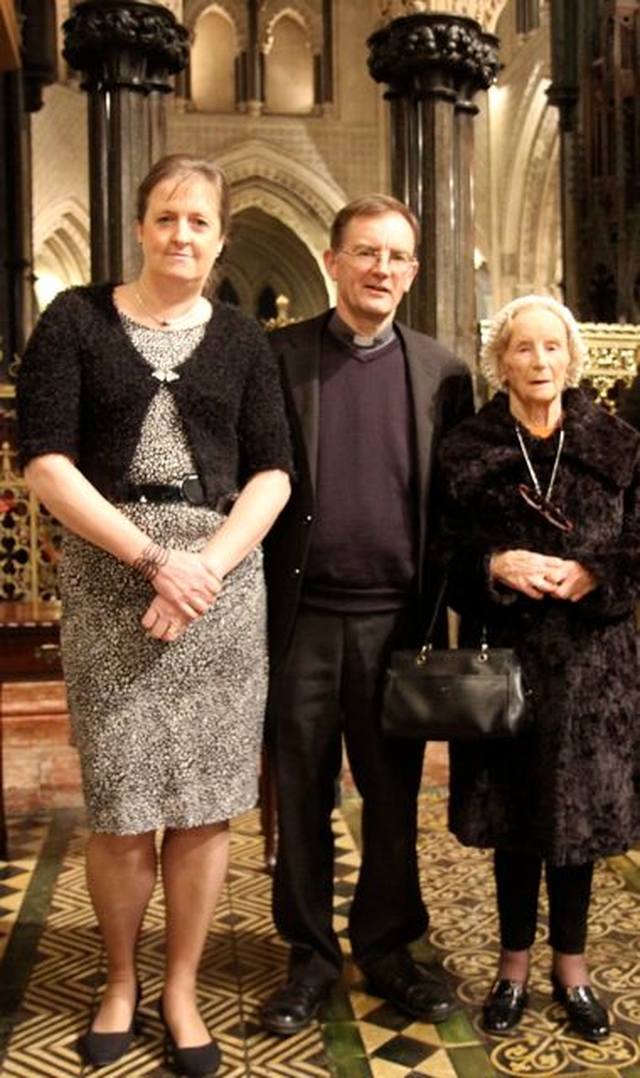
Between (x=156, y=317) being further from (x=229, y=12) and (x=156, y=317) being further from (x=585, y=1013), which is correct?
(x=229, y=12)

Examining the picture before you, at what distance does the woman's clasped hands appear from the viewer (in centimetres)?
209

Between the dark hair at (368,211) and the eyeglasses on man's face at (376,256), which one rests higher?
the dark hair at (368,211)

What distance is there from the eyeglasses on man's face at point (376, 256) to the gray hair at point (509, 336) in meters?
0.22

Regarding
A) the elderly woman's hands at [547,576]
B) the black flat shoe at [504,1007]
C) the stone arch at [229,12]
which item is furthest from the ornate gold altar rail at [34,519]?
the stone arch at [229,12]

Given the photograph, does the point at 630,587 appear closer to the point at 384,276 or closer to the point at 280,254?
the point at 384,276

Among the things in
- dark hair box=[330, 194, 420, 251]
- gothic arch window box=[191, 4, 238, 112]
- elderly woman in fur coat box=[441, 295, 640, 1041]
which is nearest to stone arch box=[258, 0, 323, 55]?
gothic arch window box=[191, 4, 238, 112]

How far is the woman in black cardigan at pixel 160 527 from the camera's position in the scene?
2141 mm

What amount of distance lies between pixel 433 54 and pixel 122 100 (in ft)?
5.22

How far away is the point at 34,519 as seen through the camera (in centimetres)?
493

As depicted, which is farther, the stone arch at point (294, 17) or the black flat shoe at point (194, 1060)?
the stone arch at point (294, 17)

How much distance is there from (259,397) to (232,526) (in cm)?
27

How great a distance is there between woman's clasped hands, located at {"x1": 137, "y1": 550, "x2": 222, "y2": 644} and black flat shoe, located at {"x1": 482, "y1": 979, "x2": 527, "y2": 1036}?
1051 mm

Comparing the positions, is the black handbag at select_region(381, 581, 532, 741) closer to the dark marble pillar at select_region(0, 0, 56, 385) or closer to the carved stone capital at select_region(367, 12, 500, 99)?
the carved stone capital at select_region(367, 12, 500, 99)

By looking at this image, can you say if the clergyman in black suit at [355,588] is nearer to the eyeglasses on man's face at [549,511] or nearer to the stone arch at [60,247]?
the eyeglasses on man's face at [549,511]
